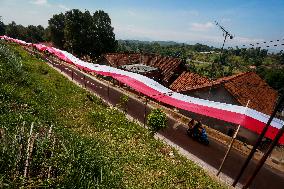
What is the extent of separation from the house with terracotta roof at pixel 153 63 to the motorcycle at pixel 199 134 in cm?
2157

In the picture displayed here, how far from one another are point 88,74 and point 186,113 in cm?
2132

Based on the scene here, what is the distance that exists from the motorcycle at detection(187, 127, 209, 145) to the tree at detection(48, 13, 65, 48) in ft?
205

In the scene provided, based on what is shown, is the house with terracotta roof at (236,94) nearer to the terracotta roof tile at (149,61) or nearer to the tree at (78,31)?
Result: the terracotta roof tile at (149,61)

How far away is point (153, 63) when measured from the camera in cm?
4934

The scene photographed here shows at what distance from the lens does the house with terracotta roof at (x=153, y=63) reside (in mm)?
44778

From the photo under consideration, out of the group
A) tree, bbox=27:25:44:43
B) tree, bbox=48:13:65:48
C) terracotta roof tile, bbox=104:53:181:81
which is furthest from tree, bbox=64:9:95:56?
tree, bbox=27:25:44:43

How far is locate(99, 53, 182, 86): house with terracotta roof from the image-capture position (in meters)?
44.8

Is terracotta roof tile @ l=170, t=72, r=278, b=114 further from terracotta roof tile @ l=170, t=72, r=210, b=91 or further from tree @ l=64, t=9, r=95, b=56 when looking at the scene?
tree @ l=64, t=9, r=95, b=56

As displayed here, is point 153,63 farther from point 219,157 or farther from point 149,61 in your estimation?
point 219,157

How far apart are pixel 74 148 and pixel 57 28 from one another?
73.5 metres

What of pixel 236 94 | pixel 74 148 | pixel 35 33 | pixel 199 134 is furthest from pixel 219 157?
pixel 35 33

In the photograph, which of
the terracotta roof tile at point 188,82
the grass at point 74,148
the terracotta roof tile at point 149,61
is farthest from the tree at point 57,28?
the grass at point 74,148

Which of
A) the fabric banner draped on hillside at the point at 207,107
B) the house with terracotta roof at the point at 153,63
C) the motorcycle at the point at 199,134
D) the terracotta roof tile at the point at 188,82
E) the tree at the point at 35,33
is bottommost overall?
the tree at the point at 35,33

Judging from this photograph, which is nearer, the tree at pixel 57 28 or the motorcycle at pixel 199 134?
the motorcycle at pixel 199 134
